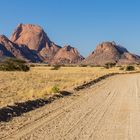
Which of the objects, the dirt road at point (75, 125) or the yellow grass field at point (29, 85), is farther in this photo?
the yellow grass field at point (29, 85)

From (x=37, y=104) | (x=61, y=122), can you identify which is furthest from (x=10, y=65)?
(x=61, y=122)

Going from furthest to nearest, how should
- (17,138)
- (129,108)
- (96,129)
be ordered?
(129,108) → (96,129) → (17,138)

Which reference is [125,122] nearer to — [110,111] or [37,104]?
Answer: [110,111]

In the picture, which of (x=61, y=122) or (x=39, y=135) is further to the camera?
(x=61, y=122)

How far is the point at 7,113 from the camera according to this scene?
16.5 metres

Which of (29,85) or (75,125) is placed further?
(29,85)

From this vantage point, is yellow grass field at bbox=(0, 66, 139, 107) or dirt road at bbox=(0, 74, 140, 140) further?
yellow grass field at bbox=(0, 66, 139, 107)

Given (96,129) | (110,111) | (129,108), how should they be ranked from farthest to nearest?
(129,108), (110,111), (96,129)

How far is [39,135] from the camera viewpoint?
1184 centimetres

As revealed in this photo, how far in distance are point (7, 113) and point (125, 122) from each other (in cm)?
484

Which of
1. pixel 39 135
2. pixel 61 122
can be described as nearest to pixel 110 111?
pixel 61 122

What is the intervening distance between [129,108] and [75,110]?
2.87 meters

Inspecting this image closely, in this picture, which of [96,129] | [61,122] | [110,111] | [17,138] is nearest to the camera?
[17,138]

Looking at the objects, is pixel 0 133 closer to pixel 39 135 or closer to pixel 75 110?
pixel 39 135
